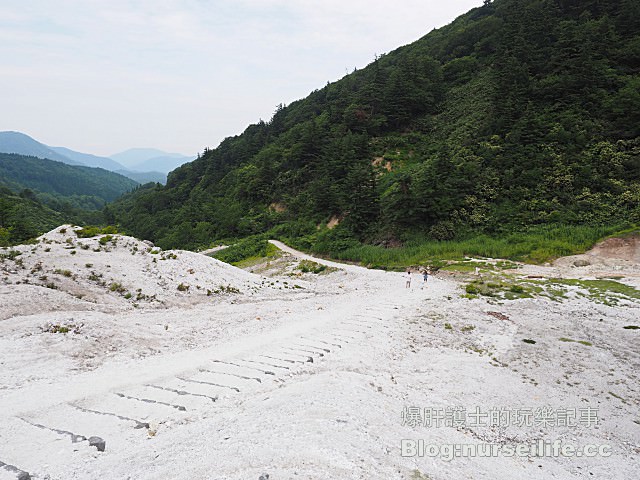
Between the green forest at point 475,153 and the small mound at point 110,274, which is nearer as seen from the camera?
the small mound at point 110,274

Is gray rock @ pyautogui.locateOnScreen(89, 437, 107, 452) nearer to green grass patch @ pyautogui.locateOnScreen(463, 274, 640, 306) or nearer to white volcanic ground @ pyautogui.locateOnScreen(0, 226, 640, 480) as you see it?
white volcanic ground @ pyautogui.locateOnScreen(0, 226, 640, 480)

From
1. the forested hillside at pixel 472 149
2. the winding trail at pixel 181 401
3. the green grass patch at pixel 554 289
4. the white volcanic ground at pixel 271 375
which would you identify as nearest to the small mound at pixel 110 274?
the white volcanic ground at pixel 271 375

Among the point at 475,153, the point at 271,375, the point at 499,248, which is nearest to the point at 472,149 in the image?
the point at 475,153

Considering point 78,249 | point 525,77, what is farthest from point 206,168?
point 78,249

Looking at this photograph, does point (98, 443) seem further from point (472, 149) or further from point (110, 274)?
point (472, 149)

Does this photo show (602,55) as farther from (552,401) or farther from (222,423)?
(222,423)

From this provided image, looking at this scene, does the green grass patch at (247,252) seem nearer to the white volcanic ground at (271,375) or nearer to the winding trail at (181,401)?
the white volcanic ground at (271,375)

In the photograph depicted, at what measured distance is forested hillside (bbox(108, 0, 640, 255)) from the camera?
35.6 metres

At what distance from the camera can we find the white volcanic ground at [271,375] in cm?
629

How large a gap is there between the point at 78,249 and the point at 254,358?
1306 centimetres

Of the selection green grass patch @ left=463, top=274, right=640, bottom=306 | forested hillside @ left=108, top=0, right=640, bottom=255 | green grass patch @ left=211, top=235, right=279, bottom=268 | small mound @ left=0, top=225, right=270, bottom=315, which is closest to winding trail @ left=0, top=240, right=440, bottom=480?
small mound @ left=0, top=225, right=270, bottom=315

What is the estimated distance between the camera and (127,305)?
1540 centimetres

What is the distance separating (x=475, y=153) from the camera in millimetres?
44375

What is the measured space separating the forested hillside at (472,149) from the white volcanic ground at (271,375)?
64.4ft
